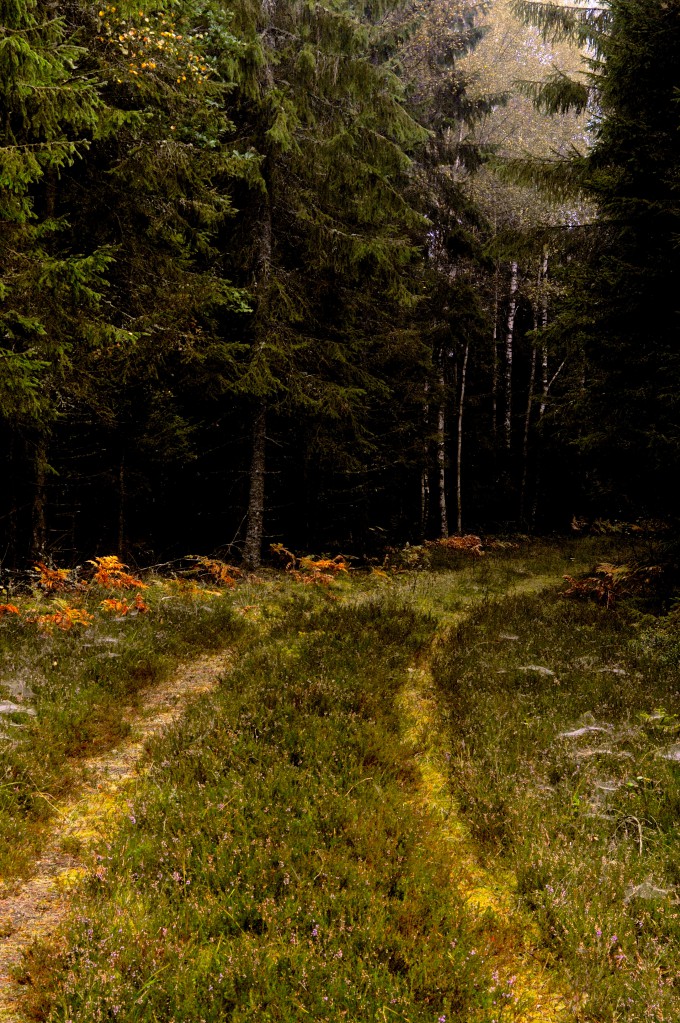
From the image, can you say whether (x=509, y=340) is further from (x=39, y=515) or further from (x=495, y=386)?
(x=39, y=515)

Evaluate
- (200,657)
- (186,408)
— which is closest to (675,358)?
(200,657)

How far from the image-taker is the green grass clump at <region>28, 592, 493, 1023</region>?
8.87 feet

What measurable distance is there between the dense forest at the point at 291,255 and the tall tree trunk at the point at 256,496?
0.06m

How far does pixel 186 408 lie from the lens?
17.4m

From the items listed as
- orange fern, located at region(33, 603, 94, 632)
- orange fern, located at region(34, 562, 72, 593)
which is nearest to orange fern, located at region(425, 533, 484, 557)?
orange fern, located at region(34, 562, 72, 593)

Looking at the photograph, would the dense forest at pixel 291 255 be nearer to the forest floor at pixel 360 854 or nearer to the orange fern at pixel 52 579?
the orange fern at pixel 52 579

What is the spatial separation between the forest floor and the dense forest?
4.99 meters

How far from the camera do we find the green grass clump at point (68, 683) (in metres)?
4.30

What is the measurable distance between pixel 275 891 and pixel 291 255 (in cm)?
1581

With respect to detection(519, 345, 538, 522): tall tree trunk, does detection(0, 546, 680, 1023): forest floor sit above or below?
below

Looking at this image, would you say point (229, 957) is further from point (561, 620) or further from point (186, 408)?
point (186, 408)

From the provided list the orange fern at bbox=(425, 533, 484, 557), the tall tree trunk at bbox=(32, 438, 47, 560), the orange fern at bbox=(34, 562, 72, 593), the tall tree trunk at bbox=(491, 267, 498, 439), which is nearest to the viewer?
the orange fern at bbox=(34, 562, 72, 593)

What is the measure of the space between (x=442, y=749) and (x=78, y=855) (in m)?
3.21

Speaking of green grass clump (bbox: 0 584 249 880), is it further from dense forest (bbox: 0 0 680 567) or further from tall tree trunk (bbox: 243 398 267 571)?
tall tree trunk (bbox: 243 398 267 571)
